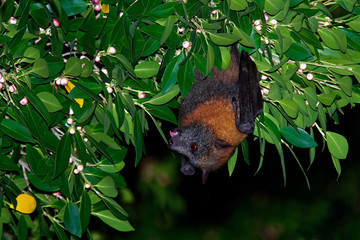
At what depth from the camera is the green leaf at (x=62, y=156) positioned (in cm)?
337

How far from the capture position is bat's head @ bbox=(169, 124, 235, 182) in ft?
15.5

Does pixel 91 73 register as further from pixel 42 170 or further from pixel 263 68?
pixel 263 68

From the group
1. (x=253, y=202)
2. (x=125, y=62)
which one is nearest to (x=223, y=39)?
(x=125, y=62)

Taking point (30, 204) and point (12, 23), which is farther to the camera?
point (30, 204)

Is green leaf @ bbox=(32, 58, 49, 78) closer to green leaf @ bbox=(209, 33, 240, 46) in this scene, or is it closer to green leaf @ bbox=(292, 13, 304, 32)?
green leaf @ bbox=(209, 33, 240, 46)

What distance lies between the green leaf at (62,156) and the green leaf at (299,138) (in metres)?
1.42

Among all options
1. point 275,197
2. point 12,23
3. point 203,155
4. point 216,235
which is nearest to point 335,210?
point 275,197

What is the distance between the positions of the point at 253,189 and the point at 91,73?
9.93m

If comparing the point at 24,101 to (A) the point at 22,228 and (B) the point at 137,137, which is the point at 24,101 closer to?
(B) the point at 137,137

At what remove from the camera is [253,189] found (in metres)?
13.0

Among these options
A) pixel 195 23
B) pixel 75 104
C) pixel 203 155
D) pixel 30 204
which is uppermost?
pixel 195 23

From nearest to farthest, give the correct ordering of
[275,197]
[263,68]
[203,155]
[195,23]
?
[195,23], [263,68], [203,155], [275,197]

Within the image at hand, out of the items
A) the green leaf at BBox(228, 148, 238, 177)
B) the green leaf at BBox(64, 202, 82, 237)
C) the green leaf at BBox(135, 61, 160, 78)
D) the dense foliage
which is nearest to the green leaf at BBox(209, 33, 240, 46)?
the dense foliage

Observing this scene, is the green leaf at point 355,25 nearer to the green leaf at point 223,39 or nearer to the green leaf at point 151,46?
the green leaf at point 223,39
